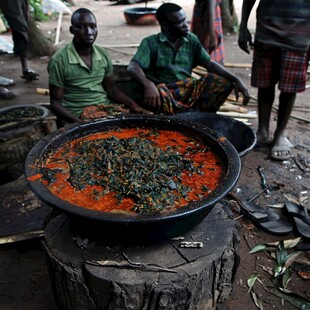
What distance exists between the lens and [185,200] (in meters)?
1.84

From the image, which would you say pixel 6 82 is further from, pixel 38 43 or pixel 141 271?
pixel 141 271

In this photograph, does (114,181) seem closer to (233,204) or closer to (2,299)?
(2,299)

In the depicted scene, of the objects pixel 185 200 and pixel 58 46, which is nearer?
pixel 185 200

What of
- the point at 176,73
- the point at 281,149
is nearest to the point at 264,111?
the point at 281,149

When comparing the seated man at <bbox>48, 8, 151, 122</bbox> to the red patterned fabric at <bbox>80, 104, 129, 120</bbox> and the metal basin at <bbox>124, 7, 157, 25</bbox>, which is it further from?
the metal basin at <bbox>124, 7, 157, 25</bbox>

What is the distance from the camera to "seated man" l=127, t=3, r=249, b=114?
149 inches

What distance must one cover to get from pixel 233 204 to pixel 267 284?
32.7 inches

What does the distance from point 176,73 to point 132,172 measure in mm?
2346

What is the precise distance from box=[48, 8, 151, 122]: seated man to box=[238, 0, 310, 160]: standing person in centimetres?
142

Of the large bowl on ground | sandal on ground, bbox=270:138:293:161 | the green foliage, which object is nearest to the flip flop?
the large bowl on ground

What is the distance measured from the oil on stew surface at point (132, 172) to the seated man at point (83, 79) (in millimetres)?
1294

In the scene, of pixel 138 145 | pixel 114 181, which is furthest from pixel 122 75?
pixel 114 181

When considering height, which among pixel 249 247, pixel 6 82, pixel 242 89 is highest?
pixel 242 89

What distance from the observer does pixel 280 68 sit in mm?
3814
